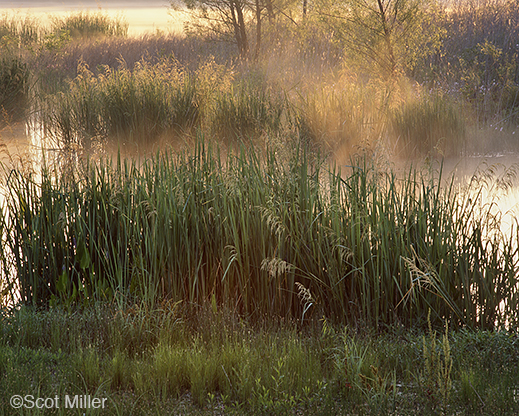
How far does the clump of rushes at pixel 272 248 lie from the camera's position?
2.67 m

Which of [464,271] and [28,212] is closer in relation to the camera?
[464,271]

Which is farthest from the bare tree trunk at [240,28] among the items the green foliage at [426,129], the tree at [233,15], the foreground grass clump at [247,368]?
the foreground grass clump at [247,368]

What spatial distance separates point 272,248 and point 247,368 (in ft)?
3.04

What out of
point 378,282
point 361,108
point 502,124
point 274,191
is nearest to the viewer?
point 378,282

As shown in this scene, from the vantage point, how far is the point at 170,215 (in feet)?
9.84

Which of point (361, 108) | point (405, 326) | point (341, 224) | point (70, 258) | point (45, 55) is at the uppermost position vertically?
point (45, 55)

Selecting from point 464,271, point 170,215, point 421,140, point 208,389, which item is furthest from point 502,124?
point 208,389

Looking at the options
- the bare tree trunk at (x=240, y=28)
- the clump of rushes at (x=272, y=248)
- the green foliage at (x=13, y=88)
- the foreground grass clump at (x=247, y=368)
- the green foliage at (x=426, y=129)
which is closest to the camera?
the foreground grass clump at (x=247, y=368)

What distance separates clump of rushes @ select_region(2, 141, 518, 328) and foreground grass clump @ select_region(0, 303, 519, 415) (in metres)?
0.25

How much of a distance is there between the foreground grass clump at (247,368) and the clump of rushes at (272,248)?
0.25 meters

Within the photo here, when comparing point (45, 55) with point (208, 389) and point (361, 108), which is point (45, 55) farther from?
point (208, 389)

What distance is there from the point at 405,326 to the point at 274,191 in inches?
41.9

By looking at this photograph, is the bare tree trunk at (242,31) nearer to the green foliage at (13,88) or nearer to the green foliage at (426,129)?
the green foliage at (13,88)

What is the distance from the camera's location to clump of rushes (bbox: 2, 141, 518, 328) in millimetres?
2674
